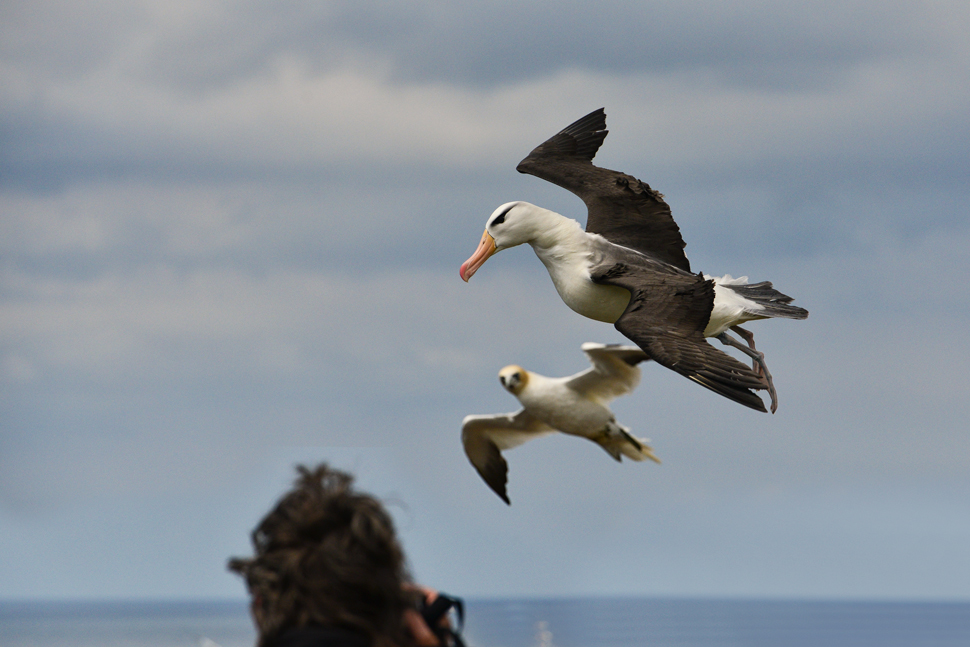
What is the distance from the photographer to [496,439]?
56.0 ft

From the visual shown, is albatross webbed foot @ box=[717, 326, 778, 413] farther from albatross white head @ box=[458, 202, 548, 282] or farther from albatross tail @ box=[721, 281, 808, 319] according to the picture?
albatross white head @ box=[458, 202, 548, 282]

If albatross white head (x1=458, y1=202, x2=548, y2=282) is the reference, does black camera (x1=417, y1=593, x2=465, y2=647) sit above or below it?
below

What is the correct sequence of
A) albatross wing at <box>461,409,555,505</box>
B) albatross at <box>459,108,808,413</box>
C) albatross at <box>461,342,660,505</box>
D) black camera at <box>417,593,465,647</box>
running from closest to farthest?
1. black camera at <box>417,593,465,647</box>
2. albatross at <box>459,108,808,413</box>
3. albatross at <box>461,342,660,505</box>
4. albatross wing at <box>461,409,555,505</box>

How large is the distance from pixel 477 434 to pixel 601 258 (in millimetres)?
5893

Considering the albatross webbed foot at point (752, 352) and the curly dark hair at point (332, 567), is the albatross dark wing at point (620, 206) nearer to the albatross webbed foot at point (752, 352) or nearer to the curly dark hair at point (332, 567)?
the albatross webbed foot at point (752, 352)

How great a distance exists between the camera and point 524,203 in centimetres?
1230

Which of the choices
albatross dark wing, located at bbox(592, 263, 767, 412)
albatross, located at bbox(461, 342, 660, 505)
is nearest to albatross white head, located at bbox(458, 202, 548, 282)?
albatross dark wing, located at bbox(592, 263, 767, 412)

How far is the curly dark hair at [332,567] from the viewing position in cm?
262

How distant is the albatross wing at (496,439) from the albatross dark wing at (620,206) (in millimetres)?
4113

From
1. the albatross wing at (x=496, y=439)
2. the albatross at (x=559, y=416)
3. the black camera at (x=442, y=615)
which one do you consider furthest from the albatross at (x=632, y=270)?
the black camera at (x=442, y=615)

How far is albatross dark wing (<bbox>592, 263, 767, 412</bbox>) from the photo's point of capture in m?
9.01

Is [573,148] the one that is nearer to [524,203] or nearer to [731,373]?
[524,203]

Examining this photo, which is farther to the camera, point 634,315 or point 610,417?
point 610,417

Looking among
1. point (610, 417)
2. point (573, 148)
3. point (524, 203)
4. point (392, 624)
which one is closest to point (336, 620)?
point (392, 624)
